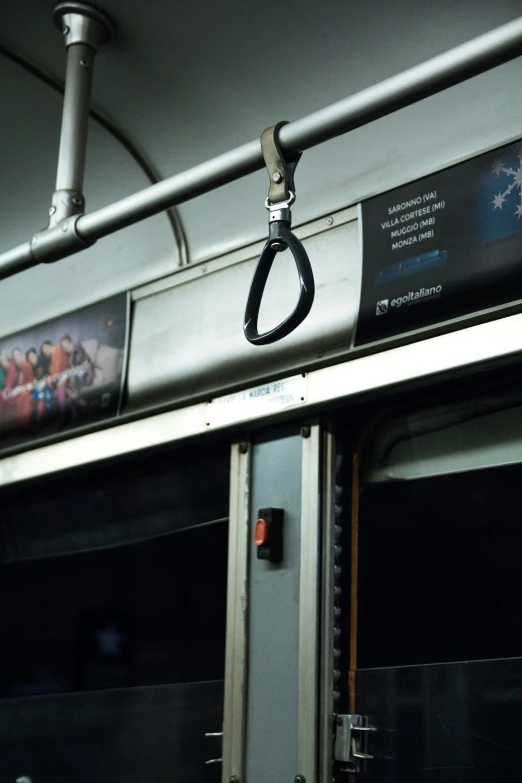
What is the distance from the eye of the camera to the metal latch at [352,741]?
232 centimetres

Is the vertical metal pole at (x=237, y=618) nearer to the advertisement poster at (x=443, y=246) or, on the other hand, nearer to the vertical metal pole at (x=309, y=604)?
the vertical metal pole at (x=309, y=604)

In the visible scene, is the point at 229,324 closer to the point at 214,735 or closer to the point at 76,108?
the point at 76,108

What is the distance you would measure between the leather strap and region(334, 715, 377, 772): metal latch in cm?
131

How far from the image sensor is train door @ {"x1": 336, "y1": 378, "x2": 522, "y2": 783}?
7.16 feet

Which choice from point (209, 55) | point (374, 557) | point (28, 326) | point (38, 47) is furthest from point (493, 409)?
point (28, 326)

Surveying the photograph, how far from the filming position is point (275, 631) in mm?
2541

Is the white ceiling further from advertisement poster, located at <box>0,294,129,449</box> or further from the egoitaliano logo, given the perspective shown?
the egoitaliano logo

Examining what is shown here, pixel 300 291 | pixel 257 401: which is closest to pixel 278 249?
pixel 300 291

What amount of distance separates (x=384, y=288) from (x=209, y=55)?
34.7 inches

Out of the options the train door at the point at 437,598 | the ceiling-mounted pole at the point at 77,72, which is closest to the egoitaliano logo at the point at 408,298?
the train door at the point at 437,598

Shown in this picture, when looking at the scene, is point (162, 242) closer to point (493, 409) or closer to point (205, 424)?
point (205, 424)

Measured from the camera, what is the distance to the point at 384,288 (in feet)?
8.20

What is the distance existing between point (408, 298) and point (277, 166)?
2.24 ft

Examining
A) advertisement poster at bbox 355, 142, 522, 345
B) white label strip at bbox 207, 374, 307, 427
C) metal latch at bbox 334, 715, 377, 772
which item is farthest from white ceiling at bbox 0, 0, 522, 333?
metal latch at bbox 334, 715, 377, 772
